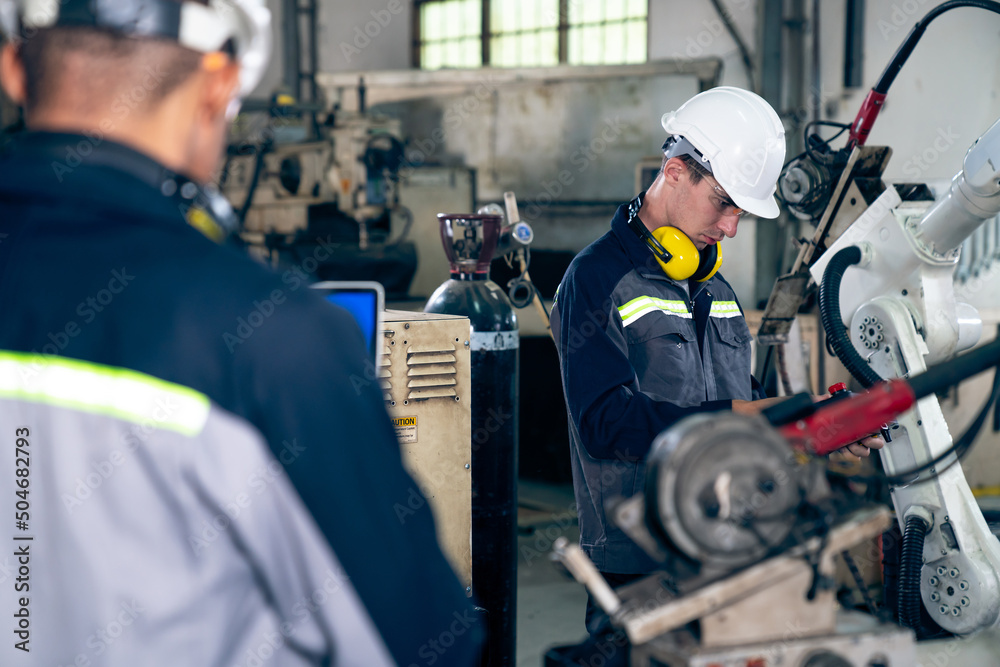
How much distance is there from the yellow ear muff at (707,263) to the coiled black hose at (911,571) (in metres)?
0.71

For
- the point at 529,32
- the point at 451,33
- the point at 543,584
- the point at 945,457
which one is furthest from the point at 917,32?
the point at 451,33

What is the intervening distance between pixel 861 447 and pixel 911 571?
0.54 metres

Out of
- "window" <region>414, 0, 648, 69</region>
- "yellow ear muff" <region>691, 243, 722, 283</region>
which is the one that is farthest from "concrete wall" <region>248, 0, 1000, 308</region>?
"yellow ear muff" <region>691, 243, 722, 283</region>

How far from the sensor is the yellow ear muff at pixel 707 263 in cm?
162

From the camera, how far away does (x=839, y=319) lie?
1832 mm

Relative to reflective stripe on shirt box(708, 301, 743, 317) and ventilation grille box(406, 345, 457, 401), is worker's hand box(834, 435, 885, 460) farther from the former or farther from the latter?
ventilation grille box(406, 345, 457, 401)

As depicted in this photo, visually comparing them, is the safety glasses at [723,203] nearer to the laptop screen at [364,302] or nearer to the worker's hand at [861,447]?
the worker's hand at [861,447]

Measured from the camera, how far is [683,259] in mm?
1548

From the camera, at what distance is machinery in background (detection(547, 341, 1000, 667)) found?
0.80 metres

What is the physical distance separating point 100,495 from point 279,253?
13.2ft

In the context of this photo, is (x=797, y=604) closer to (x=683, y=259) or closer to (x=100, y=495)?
(x=100, y=495)

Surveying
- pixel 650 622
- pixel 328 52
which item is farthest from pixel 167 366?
pixel 328 52

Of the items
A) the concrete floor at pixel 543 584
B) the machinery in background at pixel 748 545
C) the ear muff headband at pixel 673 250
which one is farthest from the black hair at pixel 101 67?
the concrete floor at pixel 543 584

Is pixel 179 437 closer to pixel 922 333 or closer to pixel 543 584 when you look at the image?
pixel 922 333
